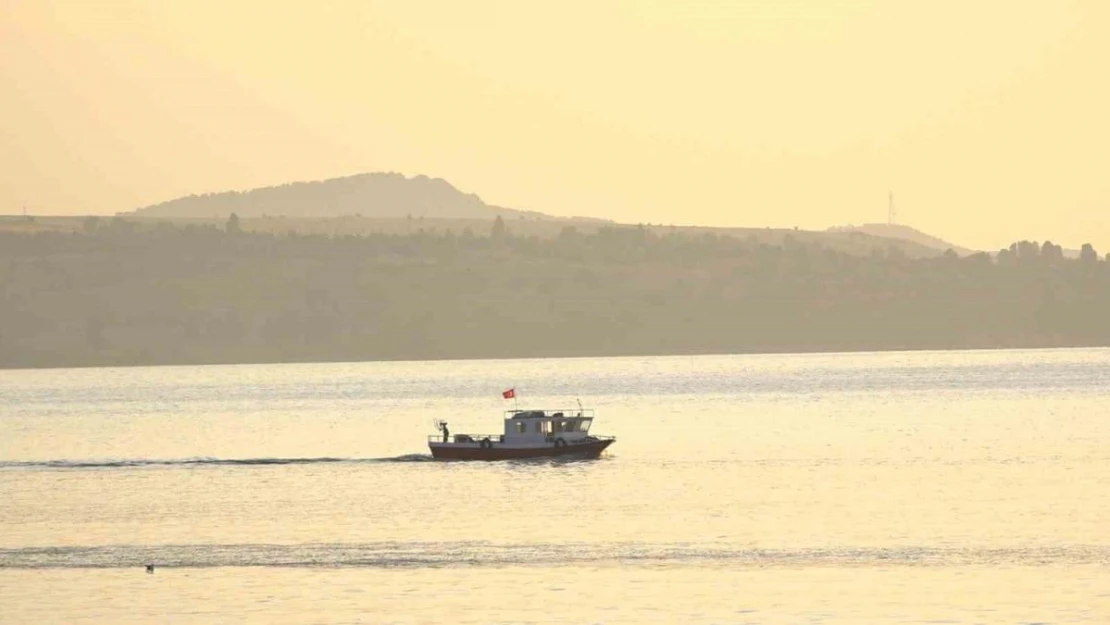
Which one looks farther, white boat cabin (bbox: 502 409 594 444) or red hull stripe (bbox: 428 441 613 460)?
white boat cabin (bbox: 502 409 594 444)

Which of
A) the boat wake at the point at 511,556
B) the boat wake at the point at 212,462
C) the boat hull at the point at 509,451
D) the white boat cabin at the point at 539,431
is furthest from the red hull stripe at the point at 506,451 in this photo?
the boat wake at the point at 511,556

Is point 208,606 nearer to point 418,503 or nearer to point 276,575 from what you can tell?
point 276,575

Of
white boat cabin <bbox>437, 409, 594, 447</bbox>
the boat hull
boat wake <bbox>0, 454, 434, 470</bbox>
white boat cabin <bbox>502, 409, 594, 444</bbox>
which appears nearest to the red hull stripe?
the boat hull

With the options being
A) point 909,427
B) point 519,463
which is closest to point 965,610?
point 519,463

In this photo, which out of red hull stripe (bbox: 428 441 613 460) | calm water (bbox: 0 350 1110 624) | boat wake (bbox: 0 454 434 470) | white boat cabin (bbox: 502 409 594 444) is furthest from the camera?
boat wake (bbox: 0 454 434 470)

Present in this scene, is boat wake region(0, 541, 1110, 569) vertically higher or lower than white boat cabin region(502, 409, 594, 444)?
lower

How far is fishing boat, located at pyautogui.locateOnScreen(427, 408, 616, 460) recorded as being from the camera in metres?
149

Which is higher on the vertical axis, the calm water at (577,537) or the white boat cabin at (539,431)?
the white boat cabin at (539,431)

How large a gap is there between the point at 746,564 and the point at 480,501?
35.1 metres

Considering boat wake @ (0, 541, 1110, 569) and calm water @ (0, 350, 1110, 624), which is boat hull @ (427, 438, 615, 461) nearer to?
calm water @ (0, 350, 1110, 624)

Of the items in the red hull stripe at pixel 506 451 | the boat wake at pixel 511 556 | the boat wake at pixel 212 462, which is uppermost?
the red hull stripe at pixel 506 451

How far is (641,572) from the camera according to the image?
84938mm

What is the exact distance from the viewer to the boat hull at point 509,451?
488 feet

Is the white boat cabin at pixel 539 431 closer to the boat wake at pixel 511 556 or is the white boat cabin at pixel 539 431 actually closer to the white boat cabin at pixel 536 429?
the white boat cabin at pixel 536 429
